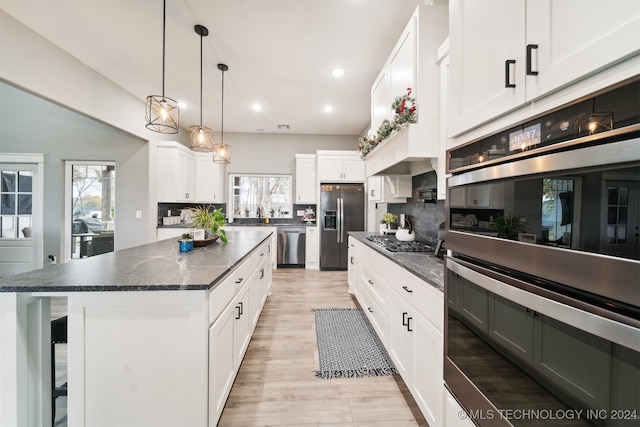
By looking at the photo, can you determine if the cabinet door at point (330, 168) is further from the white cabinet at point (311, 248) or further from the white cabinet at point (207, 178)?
the white cabinet at point (207, 178)

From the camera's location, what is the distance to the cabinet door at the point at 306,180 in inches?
207

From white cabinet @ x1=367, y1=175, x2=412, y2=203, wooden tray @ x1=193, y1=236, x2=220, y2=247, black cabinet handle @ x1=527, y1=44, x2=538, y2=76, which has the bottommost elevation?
wooden tray @ x1=193, y1=236, x2=220, y2=247

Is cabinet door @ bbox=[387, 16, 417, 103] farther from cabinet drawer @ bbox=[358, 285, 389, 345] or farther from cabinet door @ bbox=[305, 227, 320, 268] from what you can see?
cabinet door @ bbox=[305, 227, 320, 268]

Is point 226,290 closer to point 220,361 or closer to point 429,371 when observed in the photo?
point 220,361

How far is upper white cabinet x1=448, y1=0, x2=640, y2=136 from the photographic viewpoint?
0.51m

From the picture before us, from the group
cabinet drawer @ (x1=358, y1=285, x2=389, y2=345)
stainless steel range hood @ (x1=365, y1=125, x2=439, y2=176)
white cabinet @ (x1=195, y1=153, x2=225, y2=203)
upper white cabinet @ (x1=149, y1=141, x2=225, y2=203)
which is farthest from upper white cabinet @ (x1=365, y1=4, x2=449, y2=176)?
white cabinet @ (x1=195, y1=153, x2=225, y2=203)

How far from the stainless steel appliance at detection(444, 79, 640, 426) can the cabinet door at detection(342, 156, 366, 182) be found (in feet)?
13.3

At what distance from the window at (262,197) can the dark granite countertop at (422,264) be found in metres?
3.78

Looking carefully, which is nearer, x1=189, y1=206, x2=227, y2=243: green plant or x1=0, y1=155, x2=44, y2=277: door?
x1=189, y1=206, x2=227, y2=243: green plant

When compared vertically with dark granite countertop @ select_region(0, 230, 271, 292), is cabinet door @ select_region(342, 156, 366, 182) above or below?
above

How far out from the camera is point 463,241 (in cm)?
94

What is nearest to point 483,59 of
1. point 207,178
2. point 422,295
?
point 422,295

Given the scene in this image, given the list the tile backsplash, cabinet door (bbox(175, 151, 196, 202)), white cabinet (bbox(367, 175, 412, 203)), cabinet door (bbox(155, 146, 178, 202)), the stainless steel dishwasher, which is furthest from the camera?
the stainless steel dishwasher

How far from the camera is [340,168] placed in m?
4.98
